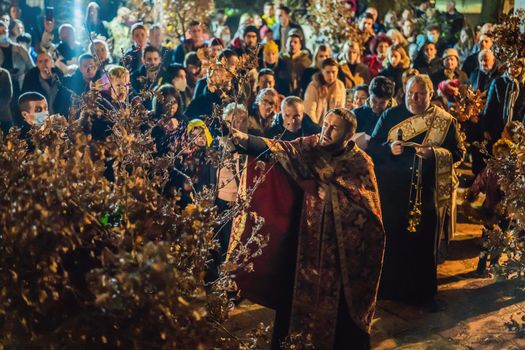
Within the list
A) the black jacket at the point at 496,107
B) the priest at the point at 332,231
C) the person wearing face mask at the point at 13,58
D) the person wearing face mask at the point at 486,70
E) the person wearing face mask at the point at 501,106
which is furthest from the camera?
the person wearing face mask at the point at 486,70

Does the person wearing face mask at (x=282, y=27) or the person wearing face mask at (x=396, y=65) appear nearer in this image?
the person wearing face mask at (x=396, y=65)

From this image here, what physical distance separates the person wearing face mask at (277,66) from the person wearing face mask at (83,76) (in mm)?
3373

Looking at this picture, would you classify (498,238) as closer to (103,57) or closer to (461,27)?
(103,57)

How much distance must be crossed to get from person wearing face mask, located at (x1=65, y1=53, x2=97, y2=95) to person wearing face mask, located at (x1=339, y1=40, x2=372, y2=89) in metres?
4.34

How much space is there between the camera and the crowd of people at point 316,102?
6.76m

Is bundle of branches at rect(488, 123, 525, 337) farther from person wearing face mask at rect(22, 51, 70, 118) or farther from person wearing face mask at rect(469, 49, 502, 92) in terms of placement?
person wearing face mask at rect(469, 49, 502, 92)

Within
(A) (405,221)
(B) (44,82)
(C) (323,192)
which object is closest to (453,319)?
(A) (405,221)

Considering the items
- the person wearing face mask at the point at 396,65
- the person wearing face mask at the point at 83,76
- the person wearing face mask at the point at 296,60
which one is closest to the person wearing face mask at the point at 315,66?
the person wearing face mask at the point at 296,60

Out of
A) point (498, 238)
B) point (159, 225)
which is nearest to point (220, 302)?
point (159, 225)

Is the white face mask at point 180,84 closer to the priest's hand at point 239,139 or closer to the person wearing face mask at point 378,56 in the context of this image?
the person wearing face mask at point 378,56

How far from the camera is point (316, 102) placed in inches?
407

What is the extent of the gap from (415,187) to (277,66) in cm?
611

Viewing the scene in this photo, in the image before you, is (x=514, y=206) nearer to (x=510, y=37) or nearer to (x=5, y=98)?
(x=510, y=37)

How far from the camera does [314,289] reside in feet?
18.2
